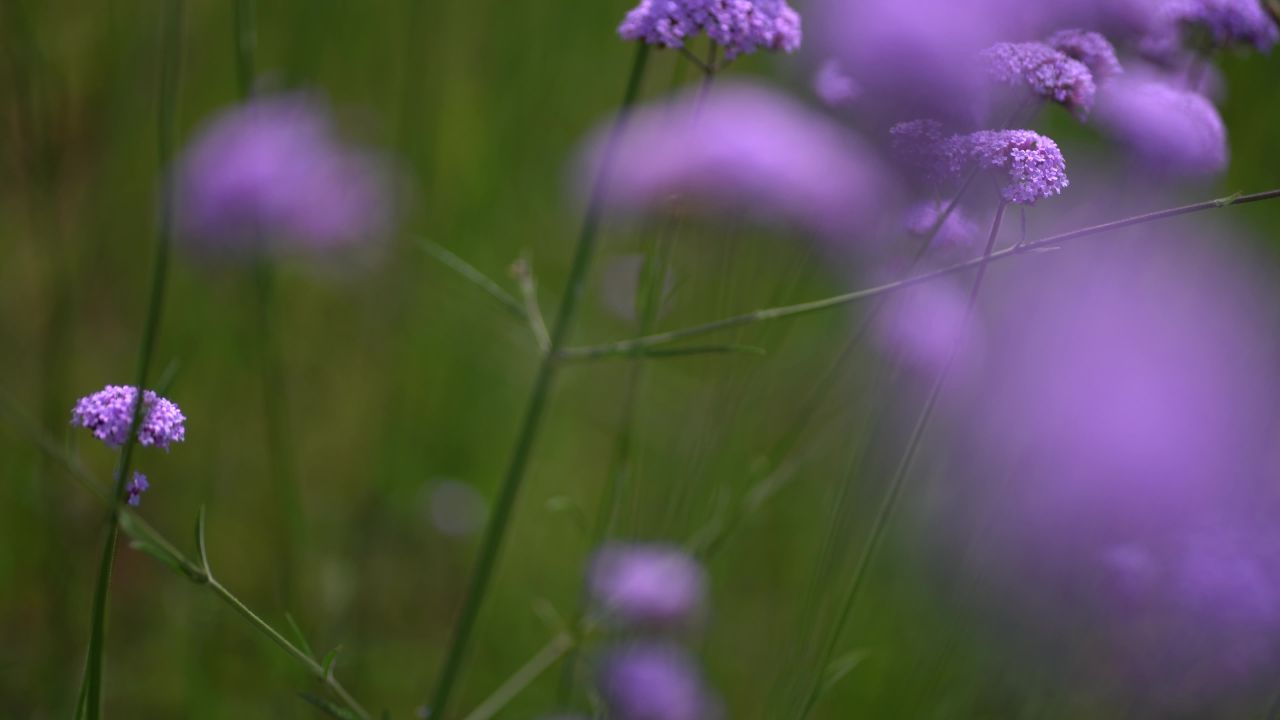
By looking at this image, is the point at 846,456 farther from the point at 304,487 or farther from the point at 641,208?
the point at 304,487

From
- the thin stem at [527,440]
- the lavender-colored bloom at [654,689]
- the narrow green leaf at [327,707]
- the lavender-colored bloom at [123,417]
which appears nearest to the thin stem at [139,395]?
the lavender-colored bloom at [123,417]

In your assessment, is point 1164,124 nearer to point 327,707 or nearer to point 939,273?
point 939,273

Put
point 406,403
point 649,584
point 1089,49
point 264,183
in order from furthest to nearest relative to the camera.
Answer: point 406,403
point 264,183
point 649,584
point 1089,49

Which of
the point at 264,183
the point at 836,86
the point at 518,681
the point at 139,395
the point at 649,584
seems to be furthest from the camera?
the point at 264,183

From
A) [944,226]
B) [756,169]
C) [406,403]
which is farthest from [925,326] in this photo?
[406,403]

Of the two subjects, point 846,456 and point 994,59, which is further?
point 846,456

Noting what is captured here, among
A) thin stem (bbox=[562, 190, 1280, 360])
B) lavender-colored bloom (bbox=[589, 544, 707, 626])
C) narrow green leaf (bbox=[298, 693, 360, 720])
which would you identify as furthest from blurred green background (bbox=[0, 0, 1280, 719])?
narrow green leaf (bbox=[298, 693, 360, 720])

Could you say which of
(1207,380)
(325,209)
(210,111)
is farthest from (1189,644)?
(210,111)

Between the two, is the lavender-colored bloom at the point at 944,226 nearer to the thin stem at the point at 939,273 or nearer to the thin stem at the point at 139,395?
the thin stem at the point at 939,273
